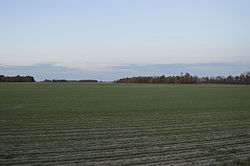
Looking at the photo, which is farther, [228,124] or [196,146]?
[228,124]

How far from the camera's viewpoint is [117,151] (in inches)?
426

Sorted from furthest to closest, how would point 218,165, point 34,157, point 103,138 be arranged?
point 103,138, point 34,157, point 218,165

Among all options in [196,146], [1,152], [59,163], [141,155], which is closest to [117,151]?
[141,155]

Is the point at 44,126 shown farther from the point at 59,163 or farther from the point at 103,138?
the point at 59,163

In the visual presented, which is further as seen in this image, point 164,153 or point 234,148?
point 234,148

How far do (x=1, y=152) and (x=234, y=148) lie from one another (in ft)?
30.6

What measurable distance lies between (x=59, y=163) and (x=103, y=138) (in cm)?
439

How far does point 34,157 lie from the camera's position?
998cm

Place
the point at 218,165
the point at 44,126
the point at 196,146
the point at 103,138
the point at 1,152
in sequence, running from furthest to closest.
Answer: the point at 44,126 < the point at 103,138 < the point at 196,146 < the point at 1,152 < the point at 218,165

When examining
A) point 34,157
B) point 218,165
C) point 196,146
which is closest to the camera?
point 218,165

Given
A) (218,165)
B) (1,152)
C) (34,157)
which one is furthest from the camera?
(1,152)

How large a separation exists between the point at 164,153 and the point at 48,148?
187 inches

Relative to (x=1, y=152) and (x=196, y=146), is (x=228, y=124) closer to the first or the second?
(x=196, y=146)

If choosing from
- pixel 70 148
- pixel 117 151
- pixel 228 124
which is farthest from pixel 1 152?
pixel 228 124
